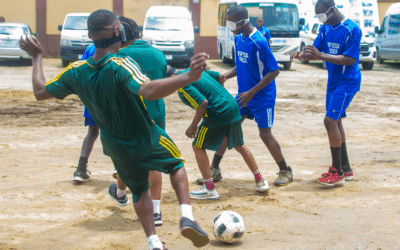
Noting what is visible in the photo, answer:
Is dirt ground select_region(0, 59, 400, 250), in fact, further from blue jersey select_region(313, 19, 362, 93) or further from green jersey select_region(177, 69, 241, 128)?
blue jersey select_region(313, 19, 362, 93)

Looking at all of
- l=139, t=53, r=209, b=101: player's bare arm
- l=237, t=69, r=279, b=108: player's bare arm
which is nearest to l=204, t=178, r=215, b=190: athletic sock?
l=237, t=69, r=279, b=108: player's bare arm

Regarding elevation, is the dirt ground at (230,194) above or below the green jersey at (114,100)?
below

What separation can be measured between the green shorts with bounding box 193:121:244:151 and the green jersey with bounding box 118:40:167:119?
2.88ft

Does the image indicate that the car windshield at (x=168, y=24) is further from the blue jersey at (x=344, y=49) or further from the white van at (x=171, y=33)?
the blue jersey at (x=344, y=49)

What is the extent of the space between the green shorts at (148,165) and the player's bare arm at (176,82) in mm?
651

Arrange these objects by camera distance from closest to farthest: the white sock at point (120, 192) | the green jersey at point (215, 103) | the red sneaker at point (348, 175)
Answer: the white sock at point (120, 192) → the green jersey at point (215, 103) → the red sneaker at point (348, 175)

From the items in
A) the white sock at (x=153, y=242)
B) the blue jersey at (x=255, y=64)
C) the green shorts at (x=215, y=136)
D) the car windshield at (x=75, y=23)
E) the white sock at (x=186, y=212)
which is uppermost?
the car windshield at (x=75, y=23)

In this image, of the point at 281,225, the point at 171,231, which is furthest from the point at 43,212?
the point at 281,225

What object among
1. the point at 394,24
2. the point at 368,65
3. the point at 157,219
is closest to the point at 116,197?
the point at 157,219

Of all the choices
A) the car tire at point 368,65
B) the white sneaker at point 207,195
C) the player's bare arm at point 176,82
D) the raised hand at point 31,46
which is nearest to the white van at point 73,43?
the car tire at point 368,65

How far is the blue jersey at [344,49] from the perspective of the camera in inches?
213

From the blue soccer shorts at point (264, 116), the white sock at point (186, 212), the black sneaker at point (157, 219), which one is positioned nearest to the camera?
the white sock at point (186, 212)

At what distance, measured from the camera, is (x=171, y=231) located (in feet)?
13.7

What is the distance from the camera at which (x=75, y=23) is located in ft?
62.5
